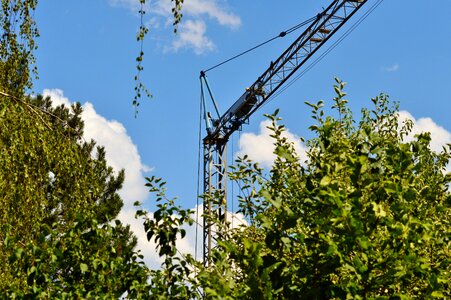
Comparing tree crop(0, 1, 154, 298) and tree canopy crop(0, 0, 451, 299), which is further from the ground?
tree crop(0, 1, 154, 298)

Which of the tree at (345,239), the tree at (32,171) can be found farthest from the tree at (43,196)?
the tree at (345,239)

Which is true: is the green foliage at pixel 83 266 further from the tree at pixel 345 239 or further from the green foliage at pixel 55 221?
the tree at pixel 345 239

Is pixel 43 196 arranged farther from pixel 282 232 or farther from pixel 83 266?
pixel 282 232

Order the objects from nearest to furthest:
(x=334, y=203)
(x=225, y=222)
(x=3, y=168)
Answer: (x=334, y=203) < (x=225, y=222) < (x=3, y=168)

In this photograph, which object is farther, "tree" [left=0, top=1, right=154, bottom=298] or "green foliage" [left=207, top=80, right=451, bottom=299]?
"tree" [left=0, top=1, right=154, bottom=298]

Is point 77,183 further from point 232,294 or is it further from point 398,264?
point 398,264

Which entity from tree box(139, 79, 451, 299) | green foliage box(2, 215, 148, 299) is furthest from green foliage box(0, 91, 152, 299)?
tree box(139, 79, 451, 299)

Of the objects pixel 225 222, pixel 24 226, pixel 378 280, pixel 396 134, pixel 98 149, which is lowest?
pixel 378 280

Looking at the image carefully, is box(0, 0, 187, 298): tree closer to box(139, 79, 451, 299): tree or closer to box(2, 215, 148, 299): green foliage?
box(2, 215, 148, 299): green foliage

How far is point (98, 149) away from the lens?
26500 mm

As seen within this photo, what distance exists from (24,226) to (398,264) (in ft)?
21.2

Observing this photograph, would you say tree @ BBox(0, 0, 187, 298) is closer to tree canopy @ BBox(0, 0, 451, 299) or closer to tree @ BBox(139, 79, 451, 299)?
tree canopy @ BBox(0, 0, 451, 299)

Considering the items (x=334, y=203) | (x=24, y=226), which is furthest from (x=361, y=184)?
(x=24, y=226)

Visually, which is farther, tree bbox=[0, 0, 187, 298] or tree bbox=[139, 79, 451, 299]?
tree bbox=[0, 0, 187, 298]
